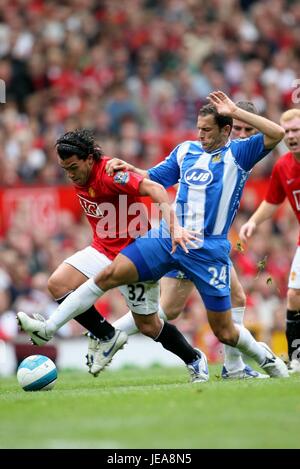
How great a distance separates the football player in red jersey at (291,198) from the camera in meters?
11.1

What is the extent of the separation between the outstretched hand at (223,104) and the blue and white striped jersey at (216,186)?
397 mm

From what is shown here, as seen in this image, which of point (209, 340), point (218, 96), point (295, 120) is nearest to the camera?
point (218, 96)

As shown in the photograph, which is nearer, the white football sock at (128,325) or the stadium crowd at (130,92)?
the white football sock at (128,325)

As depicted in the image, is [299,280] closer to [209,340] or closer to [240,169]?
[240,169]

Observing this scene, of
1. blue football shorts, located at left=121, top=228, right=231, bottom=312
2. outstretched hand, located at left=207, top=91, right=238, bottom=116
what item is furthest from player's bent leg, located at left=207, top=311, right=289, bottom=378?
outstretched hand, located at left=207, top=91, right=238, bottom=116

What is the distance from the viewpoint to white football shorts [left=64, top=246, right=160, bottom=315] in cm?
999

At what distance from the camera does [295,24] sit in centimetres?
2328

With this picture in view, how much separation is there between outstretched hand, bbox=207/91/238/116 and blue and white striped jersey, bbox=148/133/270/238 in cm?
40

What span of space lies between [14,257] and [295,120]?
21.3 ft

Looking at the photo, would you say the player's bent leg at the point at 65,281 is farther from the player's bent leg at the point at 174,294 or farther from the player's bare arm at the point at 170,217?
the player's bare arm at the point at 170,217

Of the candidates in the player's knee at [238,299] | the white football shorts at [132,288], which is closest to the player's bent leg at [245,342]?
the white football shorts at [132,288]

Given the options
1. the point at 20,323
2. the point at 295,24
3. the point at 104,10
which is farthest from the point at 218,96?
the point at 295,24

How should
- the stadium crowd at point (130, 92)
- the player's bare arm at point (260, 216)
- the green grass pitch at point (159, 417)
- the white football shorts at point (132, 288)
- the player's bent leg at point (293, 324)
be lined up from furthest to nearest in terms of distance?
the stadium crowd at point (130, 92) < the player's bent leg at point (293, 324) < the player's bare arm at point (260, 216) < the white football shorts at point (132, 288) < the green grass pitch at point (159, 417)

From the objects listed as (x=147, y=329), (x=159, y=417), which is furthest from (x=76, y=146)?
(x=159, y=417)
